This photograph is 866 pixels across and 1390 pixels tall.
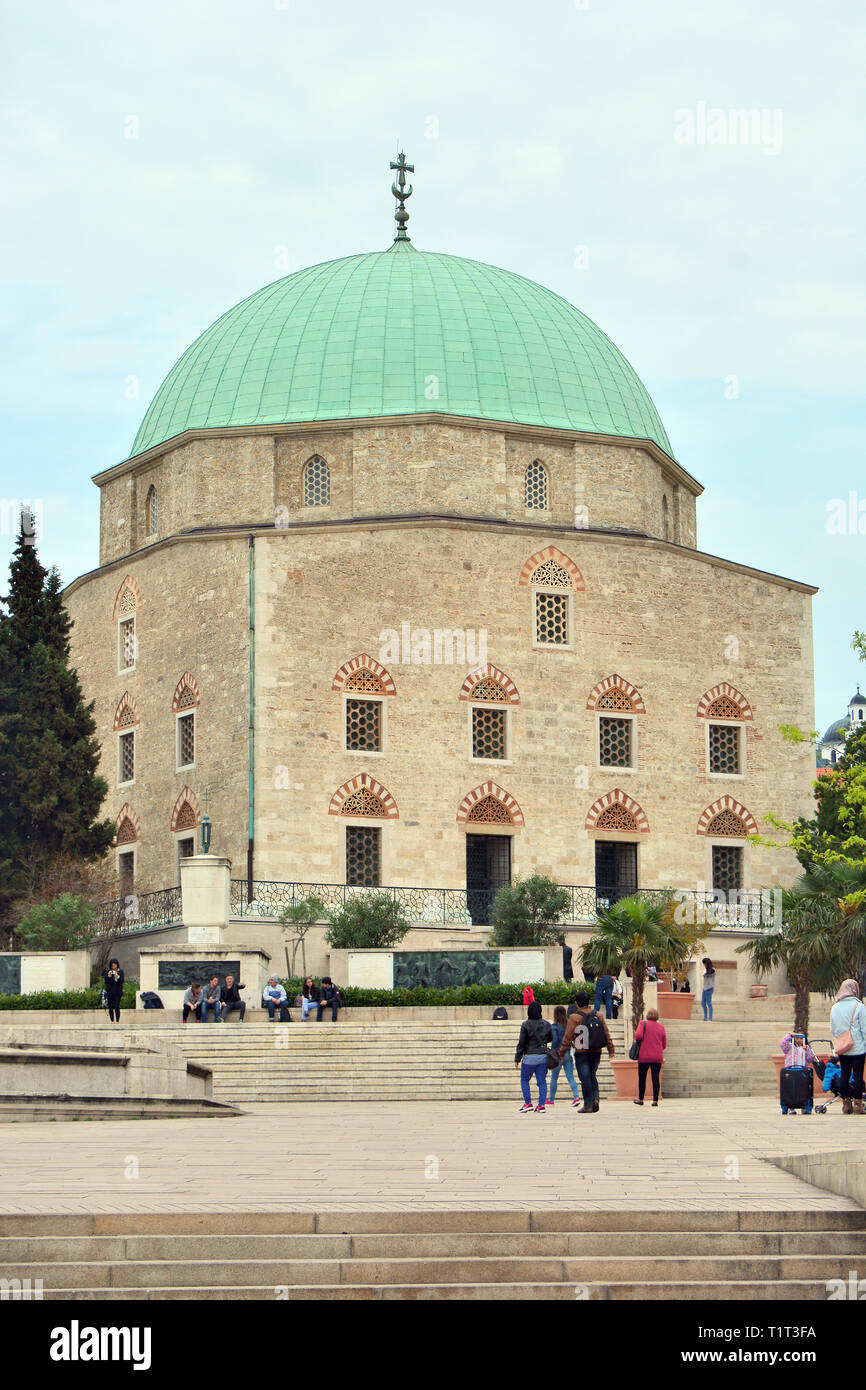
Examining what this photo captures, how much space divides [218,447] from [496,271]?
7211 millimetres

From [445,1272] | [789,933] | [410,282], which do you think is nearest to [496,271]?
[410,282]

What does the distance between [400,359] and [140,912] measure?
10.9m

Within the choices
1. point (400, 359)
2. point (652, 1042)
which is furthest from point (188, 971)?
point (400, 359)

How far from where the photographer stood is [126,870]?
33.9 metres

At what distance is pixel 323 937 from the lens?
95.7 ft

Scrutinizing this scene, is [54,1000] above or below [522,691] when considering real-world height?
below

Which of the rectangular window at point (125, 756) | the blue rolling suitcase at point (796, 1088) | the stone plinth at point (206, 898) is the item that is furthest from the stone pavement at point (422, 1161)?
the rectangular window at point (125, 756)

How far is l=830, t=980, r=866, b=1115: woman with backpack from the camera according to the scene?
14.1 metres

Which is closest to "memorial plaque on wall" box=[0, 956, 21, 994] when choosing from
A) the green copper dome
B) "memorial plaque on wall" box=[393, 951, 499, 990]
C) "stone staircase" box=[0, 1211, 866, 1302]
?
"memorial plaque on wall" box=[393, 951, 499, 990]

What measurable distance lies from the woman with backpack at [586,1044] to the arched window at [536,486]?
18.8 metres

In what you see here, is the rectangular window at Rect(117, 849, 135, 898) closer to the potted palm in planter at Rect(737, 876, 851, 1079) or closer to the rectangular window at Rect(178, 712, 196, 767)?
the rectangular window at Rect(178, 712, 196, 767)

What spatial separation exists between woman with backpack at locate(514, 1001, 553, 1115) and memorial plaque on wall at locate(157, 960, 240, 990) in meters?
8.79

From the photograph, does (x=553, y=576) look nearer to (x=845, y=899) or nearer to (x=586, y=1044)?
(x=845, y=899)

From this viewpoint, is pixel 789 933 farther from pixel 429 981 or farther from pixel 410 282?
pixel 410 282
